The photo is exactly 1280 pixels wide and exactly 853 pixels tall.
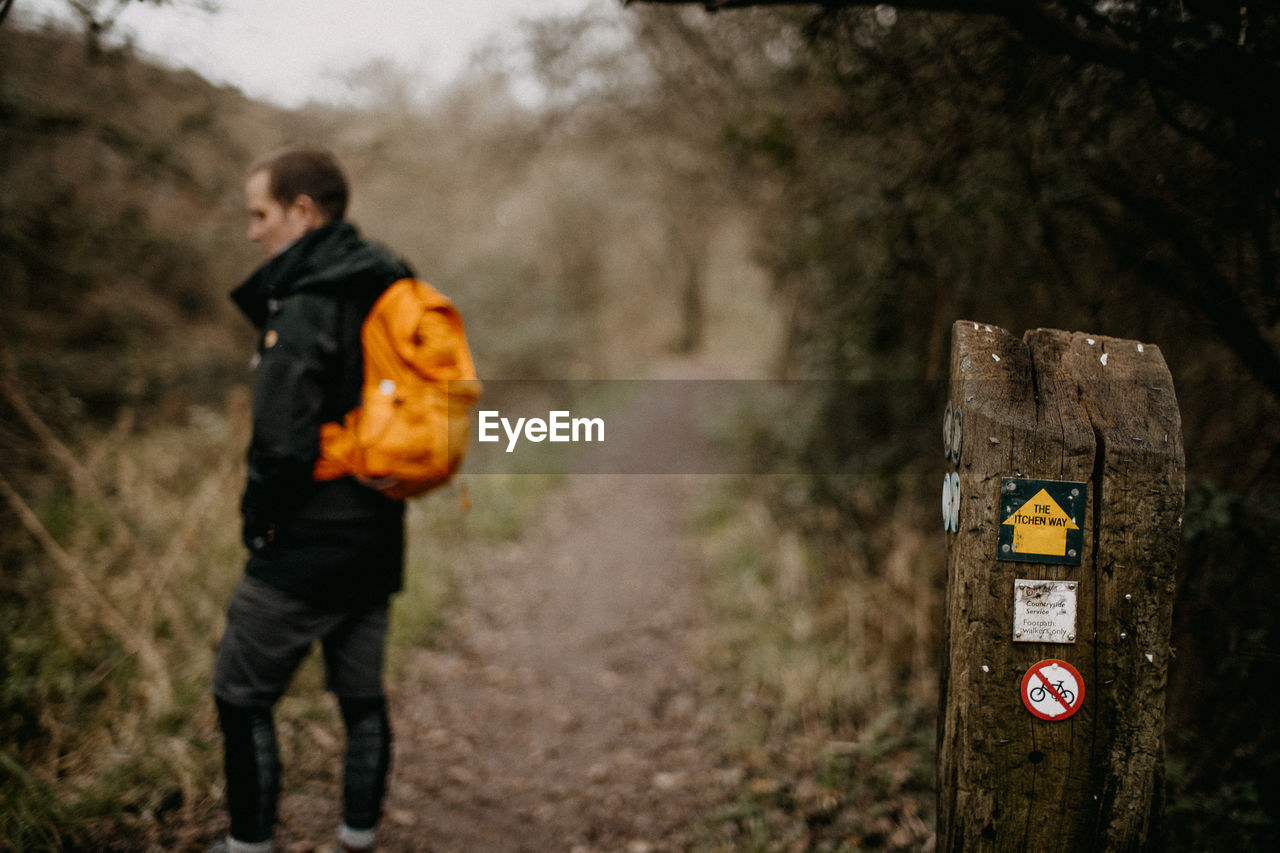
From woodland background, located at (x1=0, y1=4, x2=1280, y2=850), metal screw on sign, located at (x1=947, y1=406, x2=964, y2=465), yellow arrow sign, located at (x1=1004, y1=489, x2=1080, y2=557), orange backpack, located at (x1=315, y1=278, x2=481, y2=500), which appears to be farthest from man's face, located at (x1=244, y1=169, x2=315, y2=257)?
yellow arrow sign, located at (x1=1004, y1=489, x2=1080, y2=557)

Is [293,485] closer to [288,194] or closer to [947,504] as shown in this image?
[288,194]

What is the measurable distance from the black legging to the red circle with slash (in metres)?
2.08

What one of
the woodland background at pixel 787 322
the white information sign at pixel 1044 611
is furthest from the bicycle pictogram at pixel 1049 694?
the woodland background at pixel 787 322

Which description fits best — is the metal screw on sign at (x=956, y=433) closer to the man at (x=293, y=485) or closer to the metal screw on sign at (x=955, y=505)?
the metal screw on sign at (x=955, y=505)

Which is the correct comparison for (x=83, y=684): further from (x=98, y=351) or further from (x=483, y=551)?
(x=98, y=351)

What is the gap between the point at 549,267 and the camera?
14.9m

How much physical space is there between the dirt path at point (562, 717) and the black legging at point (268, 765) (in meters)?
0.69

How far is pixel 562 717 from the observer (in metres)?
4.09

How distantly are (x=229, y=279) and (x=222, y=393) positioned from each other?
1.42m

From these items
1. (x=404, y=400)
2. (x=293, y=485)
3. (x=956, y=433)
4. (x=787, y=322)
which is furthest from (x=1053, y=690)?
(x=787, y=322)

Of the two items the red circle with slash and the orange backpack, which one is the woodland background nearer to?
the red circle with slash

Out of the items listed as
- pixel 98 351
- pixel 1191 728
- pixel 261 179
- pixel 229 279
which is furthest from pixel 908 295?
pixel 98 351

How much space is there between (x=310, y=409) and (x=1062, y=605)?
2105mm

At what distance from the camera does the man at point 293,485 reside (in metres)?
2.02
